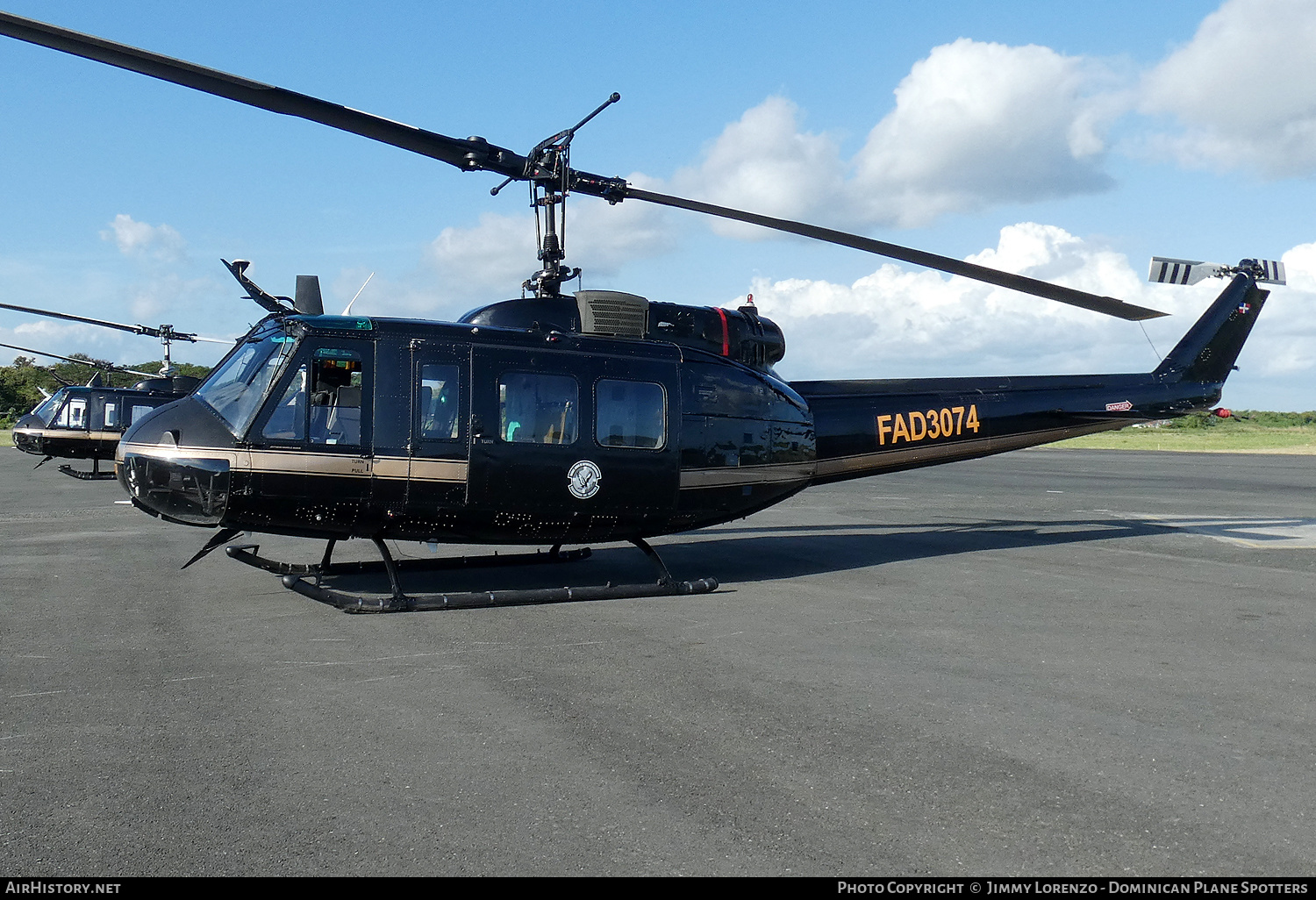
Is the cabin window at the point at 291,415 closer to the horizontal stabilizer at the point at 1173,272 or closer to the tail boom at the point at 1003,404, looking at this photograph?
the tail boom at the point at 1003,404

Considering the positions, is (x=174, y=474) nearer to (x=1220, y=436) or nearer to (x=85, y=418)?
(x=85, y=418)

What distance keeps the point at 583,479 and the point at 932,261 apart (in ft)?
15.0

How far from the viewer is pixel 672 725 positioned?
19.4ft

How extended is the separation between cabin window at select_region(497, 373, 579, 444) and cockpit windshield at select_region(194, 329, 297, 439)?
82.9 inches

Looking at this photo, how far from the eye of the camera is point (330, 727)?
19.1ft

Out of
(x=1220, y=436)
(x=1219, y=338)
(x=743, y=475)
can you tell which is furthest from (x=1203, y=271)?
(x=1220, y=436)

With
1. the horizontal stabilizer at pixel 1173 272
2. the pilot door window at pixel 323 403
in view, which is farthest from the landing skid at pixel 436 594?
the horizontal stabilizer at pixel 1173 272

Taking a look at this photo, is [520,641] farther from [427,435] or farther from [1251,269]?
[1251,269]

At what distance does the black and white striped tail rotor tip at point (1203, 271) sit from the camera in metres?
12.9

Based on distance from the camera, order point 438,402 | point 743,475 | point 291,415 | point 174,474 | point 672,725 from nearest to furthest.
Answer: point 672,725, point 174,474, point 291,415, point 438,402, point 743,475

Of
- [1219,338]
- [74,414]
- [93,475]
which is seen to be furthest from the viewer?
[93,475]

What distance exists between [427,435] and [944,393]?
7.37 meters

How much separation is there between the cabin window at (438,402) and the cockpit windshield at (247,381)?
50.4 inches

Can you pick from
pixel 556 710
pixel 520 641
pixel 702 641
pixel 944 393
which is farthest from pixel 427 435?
pixel 944 393
